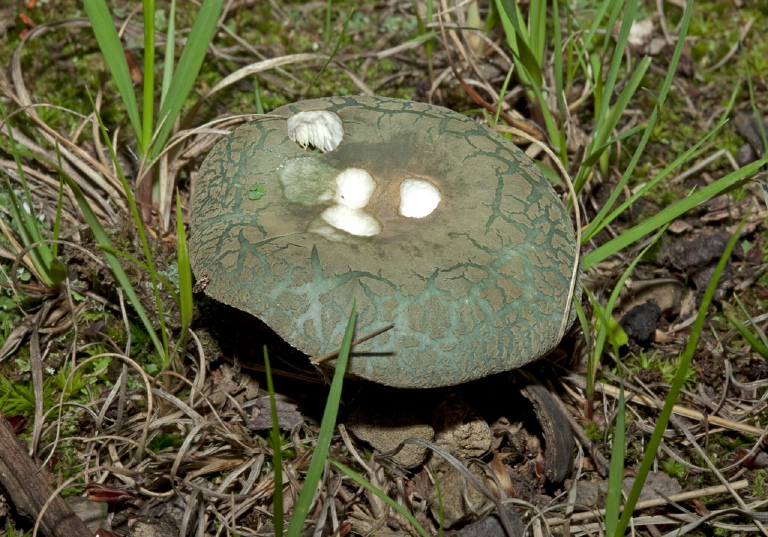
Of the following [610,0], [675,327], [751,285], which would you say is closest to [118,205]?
[610,0]

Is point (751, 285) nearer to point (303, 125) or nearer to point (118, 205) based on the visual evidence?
point (303, 125)

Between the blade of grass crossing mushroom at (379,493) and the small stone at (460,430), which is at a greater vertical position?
the blade of grass crossing mushroom at (379,493)

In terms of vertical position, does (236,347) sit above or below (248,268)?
below

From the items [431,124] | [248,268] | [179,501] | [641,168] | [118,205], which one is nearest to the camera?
[248,268]

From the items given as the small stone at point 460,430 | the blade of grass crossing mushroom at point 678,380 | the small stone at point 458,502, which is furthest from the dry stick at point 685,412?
the blade of grass crossing mushroom at point 678,380

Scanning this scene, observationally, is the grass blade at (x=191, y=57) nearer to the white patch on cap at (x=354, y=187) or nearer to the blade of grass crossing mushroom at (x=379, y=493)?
the white patch on cap at (x=354, y=187)

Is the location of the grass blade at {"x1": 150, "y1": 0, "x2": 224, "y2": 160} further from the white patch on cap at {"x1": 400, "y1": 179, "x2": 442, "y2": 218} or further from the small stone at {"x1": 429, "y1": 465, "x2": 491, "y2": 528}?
the small stone at {"x1": 429, "y1": 465, "x2": 491, "y2": 528}
